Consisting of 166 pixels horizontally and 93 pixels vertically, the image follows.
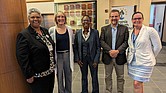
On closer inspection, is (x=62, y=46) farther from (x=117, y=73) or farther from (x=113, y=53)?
(x=117, y=73)

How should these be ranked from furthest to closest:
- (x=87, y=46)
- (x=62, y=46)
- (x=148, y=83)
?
(x=148, y=83) < (x=87, y=46) < (x=62, y=46)

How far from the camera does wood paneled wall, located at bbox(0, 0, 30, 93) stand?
1.67 m

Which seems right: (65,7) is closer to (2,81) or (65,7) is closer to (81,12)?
(81,12)

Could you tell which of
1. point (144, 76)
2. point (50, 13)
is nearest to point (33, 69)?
point (144, 76)

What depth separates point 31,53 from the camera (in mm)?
1668

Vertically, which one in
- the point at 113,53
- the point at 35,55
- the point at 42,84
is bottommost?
the point at 42,84

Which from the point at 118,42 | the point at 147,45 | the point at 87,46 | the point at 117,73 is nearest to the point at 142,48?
the point at 147,45

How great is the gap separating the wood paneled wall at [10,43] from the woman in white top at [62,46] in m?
0.53

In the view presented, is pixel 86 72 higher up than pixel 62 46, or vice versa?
pixel 62 46

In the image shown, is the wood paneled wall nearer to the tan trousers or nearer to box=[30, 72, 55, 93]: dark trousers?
box=[30, 72, 55, 93]: dark trousers

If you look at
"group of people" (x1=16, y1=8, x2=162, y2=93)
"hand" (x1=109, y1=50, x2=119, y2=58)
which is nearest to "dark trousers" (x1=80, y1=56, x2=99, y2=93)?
"group of people" (x1=16, y1=8, x2=162, y2=93)

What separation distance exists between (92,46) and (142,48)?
2.62 feet

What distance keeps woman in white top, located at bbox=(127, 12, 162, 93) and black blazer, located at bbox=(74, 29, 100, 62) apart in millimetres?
574

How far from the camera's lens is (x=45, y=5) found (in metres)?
5.72
